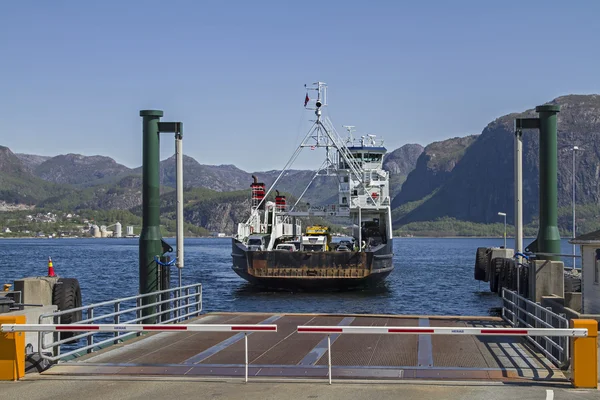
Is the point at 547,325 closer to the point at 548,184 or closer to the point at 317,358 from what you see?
the point at 317,358

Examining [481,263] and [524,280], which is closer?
[524,280]

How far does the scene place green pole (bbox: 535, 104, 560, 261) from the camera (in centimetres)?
2261

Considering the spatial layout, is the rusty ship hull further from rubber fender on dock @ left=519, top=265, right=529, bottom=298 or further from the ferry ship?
rubber fender on dock @ left=519, top=265, right=529, bottom=298

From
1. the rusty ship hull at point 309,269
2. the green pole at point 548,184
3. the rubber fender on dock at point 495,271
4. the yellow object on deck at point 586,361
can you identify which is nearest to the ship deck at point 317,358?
the yellow object on deck at point 586,361

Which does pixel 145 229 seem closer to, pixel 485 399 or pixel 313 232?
pixel 485 399

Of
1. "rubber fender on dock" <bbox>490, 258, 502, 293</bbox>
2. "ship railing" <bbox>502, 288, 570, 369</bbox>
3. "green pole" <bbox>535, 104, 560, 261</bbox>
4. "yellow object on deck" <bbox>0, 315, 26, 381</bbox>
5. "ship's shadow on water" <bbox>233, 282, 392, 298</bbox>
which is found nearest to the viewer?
"yellow object on deck" <bbox>0, 315, 26, 381</bbox>

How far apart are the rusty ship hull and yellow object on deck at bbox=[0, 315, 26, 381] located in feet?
114

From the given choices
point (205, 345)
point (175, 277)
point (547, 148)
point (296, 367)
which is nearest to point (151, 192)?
point (205, 345)

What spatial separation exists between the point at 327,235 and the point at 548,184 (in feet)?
119

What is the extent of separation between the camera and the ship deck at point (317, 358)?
46.9 feet

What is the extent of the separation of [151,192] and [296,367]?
869 centimetres

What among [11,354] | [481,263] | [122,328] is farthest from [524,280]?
[481,263]

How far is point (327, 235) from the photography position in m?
58.8

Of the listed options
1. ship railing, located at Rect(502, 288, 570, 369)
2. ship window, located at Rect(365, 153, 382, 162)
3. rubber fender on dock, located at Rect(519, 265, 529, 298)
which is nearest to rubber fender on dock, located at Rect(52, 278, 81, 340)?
ship railing, located at Rect(502, 288, 570, 369)
